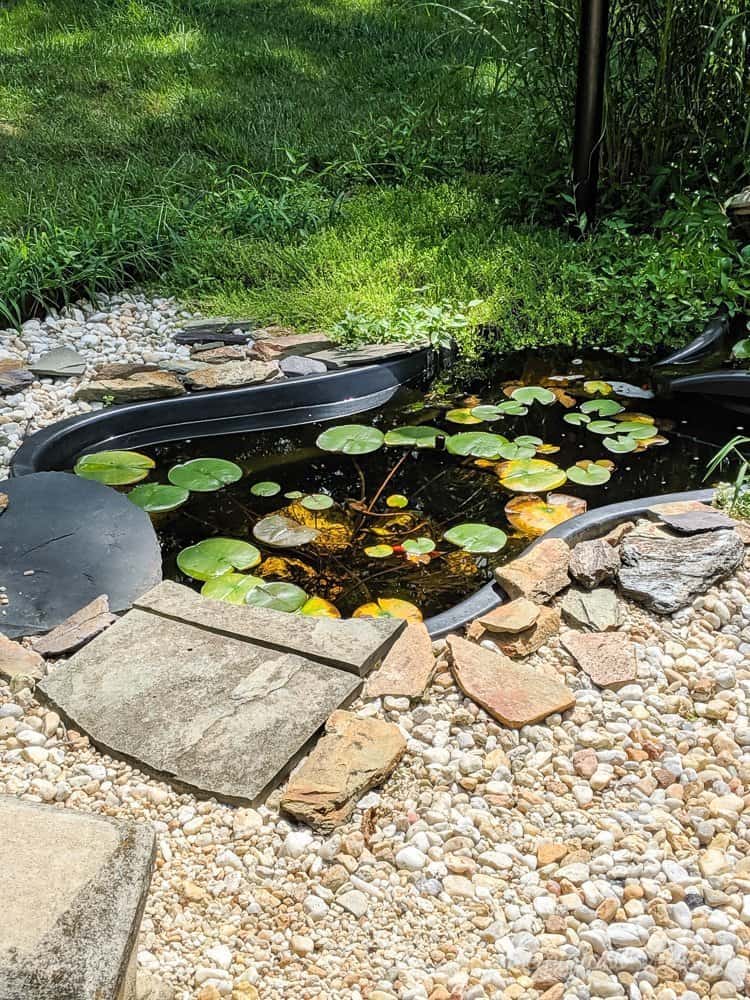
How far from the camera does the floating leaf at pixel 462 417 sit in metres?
3.48

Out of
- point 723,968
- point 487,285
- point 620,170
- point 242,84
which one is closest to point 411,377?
point 487,285

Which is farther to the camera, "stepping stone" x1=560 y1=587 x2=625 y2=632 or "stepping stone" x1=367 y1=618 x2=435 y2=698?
"stepping stone" x1=560 y1=587 x2=625 y2=632

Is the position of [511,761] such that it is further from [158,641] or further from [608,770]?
[158,641]

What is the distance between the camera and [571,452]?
3270 millimetres

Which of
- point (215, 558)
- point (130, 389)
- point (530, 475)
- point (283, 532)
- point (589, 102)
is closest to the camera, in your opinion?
point (215, 558)

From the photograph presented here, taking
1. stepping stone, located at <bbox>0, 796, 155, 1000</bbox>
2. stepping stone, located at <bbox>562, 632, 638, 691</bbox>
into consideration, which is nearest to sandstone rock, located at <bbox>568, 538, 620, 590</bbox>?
stepping stone, located at <bbox>562, 632, 638, 691</bbox>

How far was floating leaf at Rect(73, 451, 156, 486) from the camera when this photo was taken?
3.07 m

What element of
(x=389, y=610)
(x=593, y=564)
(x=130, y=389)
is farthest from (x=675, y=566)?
(x=130, y=389)

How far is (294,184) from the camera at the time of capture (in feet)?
17.0

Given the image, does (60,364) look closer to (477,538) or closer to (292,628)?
(477,538)

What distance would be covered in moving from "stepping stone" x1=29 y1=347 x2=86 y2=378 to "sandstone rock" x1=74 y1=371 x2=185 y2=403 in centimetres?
12

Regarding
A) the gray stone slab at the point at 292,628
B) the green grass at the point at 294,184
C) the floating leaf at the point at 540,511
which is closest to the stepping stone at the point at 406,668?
the gray stone slab at the point at 292,628

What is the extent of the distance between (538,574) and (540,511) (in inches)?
22.1

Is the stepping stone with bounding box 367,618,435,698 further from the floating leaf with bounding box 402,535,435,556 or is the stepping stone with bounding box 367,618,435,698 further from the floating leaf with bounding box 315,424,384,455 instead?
the floating leaf with bounding box 315,424,384,455
